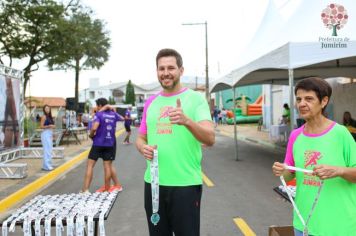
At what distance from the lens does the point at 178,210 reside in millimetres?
2859

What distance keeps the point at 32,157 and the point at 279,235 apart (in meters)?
12.2

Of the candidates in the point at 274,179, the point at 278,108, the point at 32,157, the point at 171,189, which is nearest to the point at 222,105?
the point at 278,108

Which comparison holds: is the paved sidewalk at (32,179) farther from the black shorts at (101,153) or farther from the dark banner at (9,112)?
the black shorts at (101,153)

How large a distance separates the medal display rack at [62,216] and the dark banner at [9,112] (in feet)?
30.3

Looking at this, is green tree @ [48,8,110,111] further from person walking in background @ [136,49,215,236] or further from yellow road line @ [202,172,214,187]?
person walking in background @ [136,49,215,236]

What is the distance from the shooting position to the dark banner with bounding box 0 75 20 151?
12164mm

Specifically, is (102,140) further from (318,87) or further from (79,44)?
(79,44)

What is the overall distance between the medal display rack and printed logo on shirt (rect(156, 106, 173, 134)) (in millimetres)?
860

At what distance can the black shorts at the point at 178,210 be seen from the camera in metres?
2.86

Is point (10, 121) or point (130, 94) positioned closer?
point (10, 121)

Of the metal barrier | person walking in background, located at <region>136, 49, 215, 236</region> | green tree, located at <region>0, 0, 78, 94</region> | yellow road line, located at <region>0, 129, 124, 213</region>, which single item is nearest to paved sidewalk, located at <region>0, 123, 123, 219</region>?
yellow road line, located at <region>0, 129, 124, 213</region>

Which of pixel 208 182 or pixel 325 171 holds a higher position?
pixel 325 171

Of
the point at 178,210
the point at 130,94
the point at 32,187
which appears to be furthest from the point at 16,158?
the point at 130,94

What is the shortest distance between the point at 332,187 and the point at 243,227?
3.58 meters
